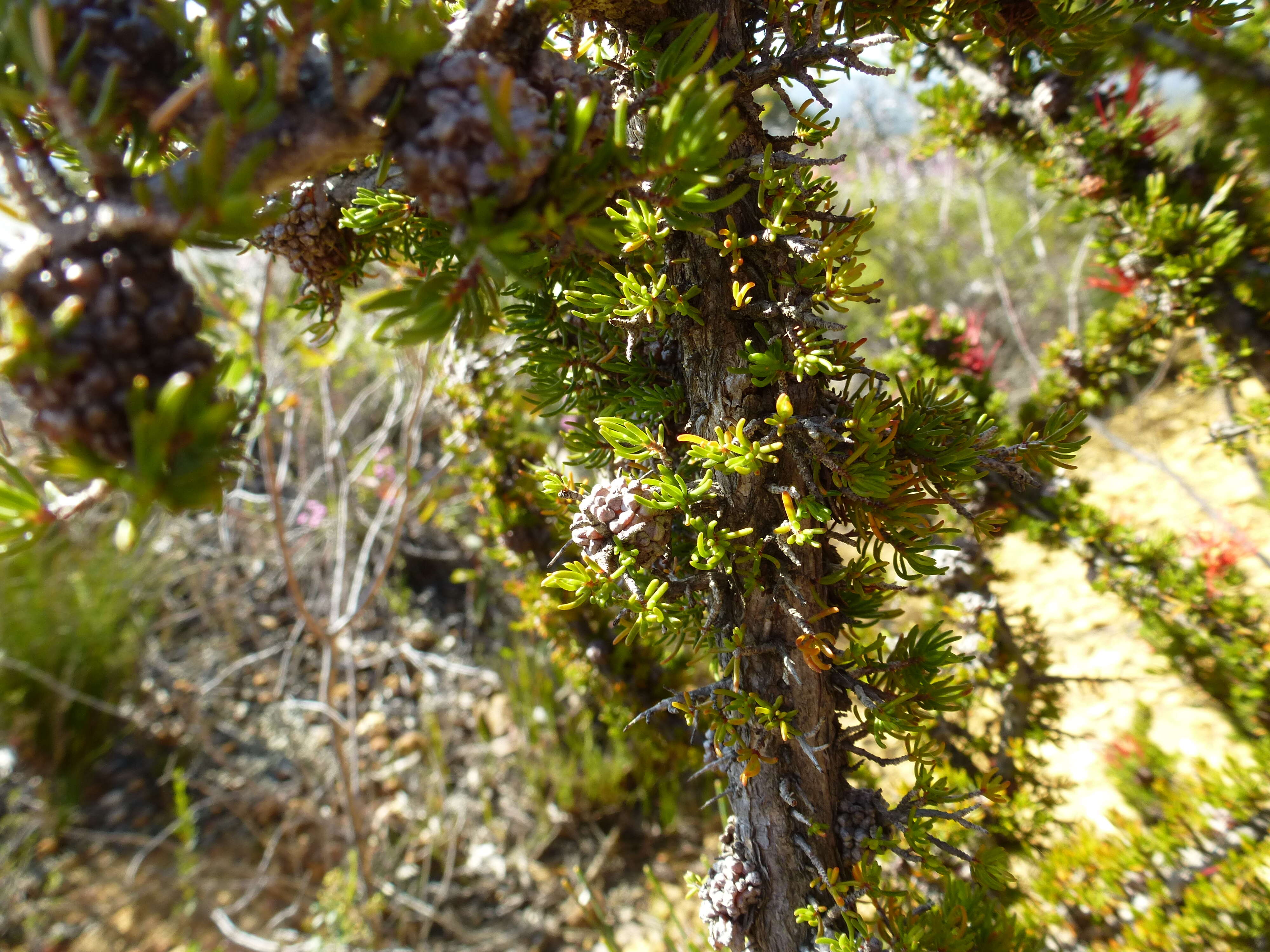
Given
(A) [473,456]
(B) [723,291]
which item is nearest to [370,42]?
(B) [723,291]

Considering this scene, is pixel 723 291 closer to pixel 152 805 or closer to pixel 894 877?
pixel 894 877

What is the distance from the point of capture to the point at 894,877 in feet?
3.37

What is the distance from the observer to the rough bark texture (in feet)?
1.56

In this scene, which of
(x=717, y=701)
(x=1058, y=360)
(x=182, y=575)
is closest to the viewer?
(x=717, y=701)

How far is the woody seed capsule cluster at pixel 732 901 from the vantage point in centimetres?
→ 55

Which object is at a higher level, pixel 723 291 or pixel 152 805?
pixel 723 291

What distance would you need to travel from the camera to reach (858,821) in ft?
1.82

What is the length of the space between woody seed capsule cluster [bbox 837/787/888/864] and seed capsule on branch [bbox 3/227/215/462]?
57cm

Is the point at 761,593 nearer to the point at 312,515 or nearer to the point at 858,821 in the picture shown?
the point at 858,821

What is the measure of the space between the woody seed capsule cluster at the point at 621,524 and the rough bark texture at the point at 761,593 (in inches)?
2.7

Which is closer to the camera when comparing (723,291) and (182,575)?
(723,291)

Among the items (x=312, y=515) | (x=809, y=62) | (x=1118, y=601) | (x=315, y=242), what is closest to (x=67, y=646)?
(x=312, y=515)

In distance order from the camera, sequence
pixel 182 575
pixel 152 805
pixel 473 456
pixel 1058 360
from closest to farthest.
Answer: pixel 473 456 < pixel 1058 360 < pixel 152 805 < pixel 182 575

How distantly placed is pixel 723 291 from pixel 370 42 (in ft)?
0.90
